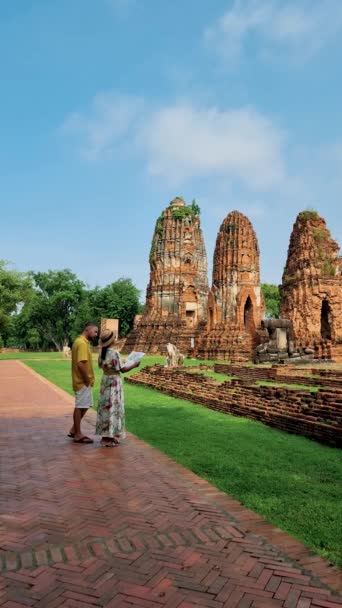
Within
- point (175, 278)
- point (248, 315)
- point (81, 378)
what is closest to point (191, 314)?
point (175, 278)

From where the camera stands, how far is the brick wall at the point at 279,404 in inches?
260

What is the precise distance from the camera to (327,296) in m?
23.0

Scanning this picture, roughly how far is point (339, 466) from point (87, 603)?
3.57 meters

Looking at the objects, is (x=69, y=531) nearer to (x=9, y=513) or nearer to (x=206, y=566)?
(x=9, y=513)

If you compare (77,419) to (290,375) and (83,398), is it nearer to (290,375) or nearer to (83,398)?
(83,398)

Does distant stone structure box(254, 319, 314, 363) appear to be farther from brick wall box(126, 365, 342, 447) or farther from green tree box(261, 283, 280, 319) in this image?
green tree box(261, 283, 280, 319)

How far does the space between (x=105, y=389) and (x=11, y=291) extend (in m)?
33.8

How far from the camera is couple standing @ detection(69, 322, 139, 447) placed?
607 centimetres

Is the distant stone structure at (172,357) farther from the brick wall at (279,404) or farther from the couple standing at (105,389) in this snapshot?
the couple standing at (105,389)

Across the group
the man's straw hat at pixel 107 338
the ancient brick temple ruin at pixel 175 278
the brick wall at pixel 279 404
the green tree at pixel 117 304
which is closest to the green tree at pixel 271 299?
the green tree at pixel 117 304

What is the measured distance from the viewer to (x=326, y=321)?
2533 centimetres

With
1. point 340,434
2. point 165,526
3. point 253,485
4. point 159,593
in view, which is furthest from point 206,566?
point 340,434

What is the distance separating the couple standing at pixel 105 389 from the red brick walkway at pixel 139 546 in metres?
1.00

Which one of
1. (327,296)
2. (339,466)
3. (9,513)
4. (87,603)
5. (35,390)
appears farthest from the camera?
(327,296)
